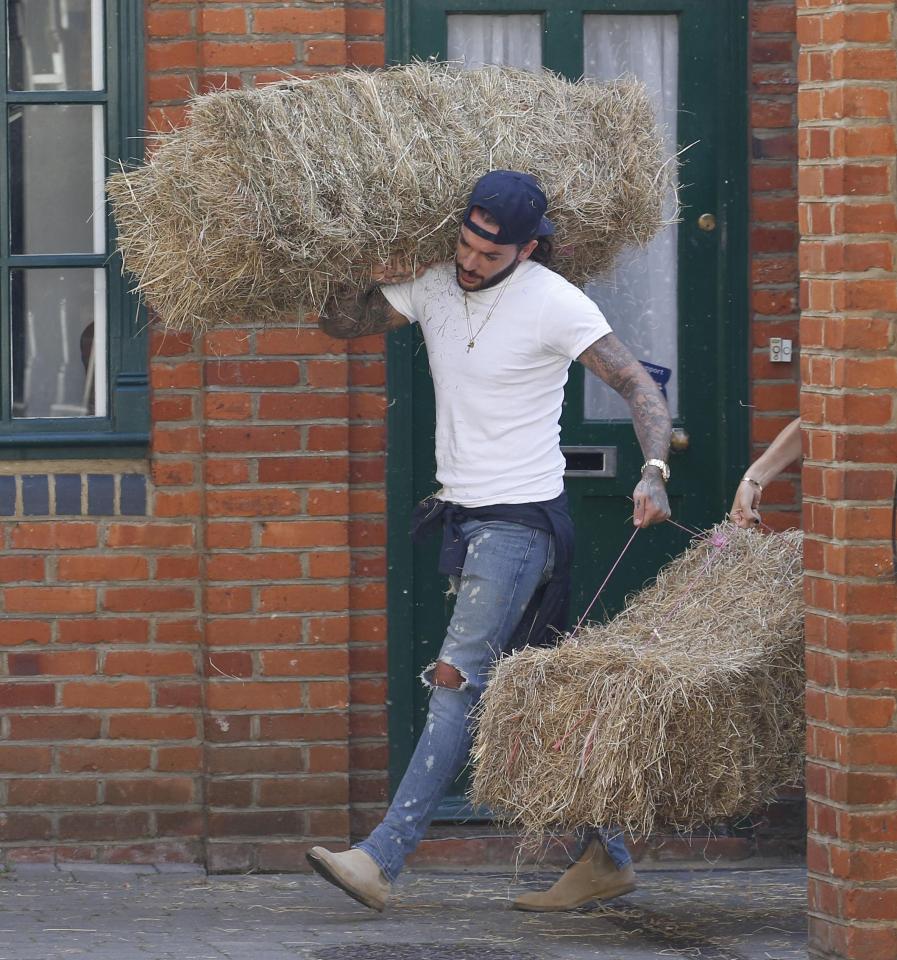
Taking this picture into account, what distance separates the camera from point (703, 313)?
638 centimetres

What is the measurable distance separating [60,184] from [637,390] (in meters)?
2.24

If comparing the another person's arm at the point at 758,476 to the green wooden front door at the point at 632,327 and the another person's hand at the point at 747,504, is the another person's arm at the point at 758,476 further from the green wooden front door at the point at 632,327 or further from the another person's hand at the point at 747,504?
the green wooden front door at the point at 632,327

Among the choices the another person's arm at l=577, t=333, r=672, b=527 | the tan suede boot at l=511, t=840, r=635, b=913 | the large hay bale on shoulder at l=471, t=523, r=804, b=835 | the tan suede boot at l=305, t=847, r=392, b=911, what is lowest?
the tan suede boot at l=511, t=840, r=635, b=913

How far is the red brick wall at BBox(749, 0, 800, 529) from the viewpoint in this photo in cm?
618

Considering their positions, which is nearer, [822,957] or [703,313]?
[822,957]

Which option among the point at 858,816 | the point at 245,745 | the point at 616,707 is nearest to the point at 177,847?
the point at 245,745

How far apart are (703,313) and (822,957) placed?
2409 millimetres

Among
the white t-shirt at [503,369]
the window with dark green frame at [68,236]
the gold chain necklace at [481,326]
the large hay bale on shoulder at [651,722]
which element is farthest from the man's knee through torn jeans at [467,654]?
the window with dark green frame at [68,236]

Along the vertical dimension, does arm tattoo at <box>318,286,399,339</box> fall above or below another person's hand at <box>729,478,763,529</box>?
above

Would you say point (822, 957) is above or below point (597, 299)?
below

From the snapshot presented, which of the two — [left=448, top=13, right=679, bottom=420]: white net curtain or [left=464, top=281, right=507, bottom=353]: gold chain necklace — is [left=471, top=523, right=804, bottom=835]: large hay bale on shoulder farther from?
[left=448, top=13, right=679, bottom=420]: white net curtain

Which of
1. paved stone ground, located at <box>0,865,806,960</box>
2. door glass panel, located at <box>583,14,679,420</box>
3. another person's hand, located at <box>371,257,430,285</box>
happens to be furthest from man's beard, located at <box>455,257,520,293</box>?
paved stone ground, located at <box>0,865,806,960</box>

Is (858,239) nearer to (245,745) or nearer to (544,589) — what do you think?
(544,589)

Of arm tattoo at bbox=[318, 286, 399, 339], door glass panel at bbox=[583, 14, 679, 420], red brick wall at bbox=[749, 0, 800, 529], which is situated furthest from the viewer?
door glass panel at bbox=[583, 14, 679, 420]
